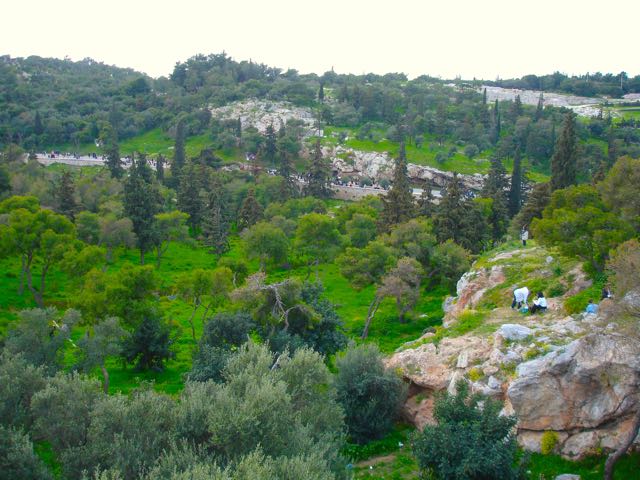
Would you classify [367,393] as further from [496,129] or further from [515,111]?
[515,111]

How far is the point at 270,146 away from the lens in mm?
91938

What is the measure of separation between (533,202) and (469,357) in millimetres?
30061

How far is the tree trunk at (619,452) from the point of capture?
46.3 ft

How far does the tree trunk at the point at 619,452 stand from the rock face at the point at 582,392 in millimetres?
1638

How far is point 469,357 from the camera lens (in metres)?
20.2

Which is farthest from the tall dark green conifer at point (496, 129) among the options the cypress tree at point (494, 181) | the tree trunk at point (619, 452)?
the tree trunk at point (619, 452)

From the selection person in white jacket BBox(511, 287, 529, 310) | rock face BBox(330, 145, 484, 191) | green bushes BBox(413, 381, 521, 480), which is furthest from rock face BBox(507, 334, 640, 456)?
rock face BBox(330, 145, 484, 191)

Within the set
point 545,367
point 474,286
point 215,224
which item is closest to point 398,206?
point 215,224

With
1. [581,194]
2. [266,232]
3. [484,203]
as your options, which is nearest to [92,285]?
[266,232]

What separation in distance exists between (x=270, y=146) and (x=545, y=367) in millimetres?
78735

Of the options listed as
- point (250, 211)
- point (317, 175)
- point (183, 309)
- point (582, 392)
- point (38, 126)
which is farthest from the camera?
point (38, 126)

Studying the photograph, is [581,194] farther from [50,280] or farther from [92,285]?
[50,280]

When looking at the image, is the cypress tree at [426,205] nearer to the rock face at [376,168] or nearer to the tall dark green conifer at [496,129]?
the rock face at [376,168]

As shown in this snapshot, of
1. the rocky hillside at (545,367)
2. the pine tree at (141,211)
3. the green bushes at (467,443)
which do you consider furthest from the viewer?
the pine tree at (141,211)
